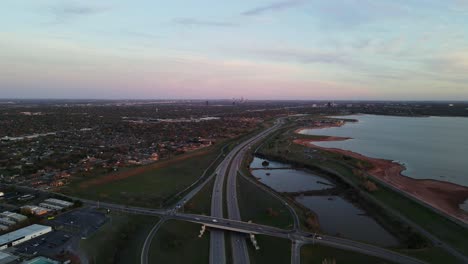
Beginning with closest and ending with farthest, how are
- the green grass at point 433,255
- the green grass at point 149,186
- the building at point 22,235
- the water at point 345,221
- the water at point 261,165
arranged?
1. the green grass at point 433,255
2. the building at point 22,235
3. the water at point 345,221
4. the green grass at point 149,186
5. the water at point 261,165

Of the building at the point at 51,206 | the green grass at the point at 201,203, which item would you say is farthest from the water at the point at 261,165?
the building at the point at 51,206

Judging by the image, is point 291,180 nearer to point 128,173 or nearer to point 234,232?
point 234,232

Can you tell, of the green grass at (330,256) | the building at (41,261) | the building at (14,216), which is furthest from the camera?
the building at (14,216)

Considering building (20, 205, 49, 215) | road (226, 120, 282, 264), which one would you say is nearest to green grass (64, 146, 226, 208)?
road (226, 120, 282, 264)

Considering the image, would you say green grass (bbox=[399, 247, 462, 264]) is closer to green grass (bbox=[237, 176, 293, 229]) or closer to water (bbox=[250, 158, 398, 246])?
water (bbox=[250, 158, 398, 246])

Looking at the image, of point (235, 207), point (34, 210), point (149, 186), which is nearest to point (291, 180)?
point (235, 207)

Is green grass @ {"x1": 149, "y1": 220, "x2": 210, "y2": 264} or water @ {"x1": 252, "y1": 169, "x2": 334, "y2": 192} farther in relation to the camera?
water @ {"x1": 252, "y1": 169, "x2": 334, "y2": 192}

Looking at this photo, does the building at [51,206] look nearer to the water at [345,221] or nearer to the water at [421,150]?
the water at [345,221]
